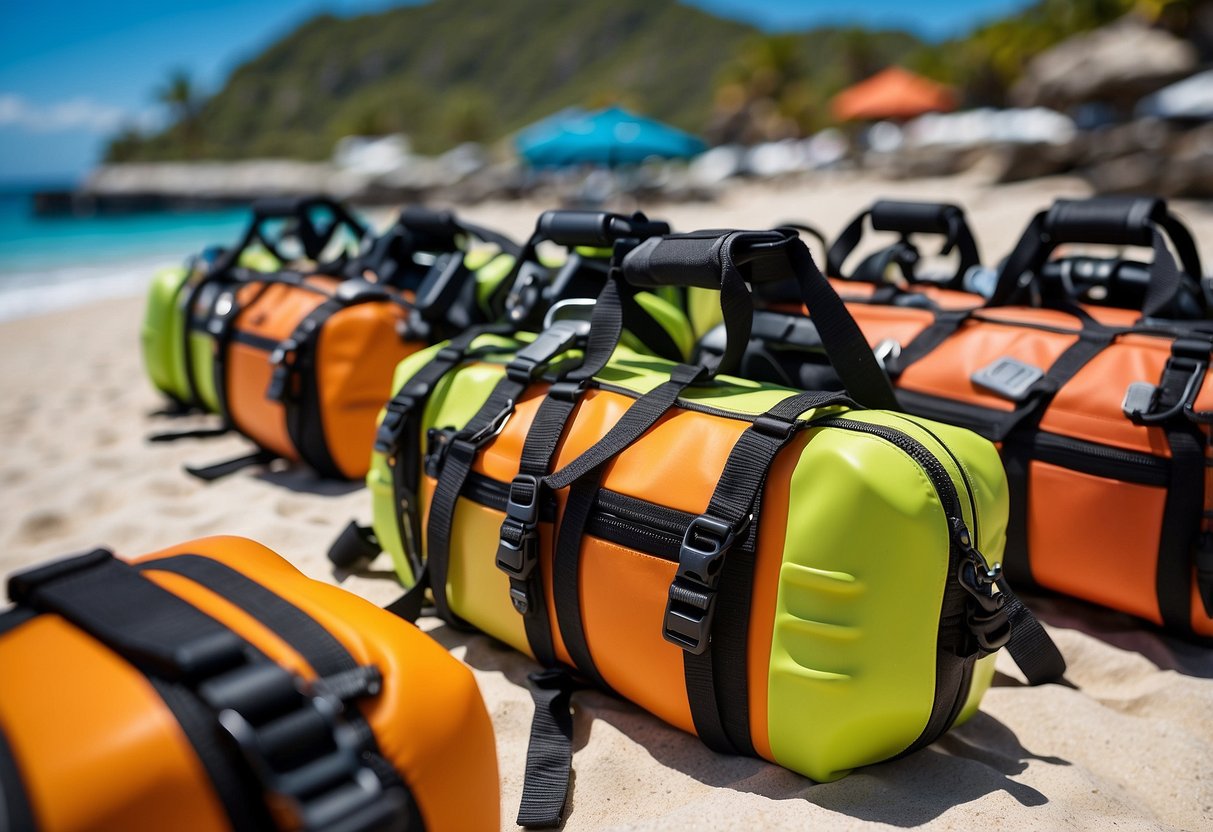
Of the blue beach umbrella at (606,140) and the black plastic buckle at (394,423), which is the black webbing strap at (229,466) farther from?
the blue beach umbrella at (606,140)

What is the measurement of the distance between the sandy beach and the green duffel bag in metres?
0.54

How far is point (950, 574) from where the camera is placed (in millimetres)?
1619

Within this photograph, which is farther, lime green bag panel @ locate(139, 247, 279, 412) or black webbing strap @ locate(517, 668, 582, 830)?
lime green bag panel @ locate(139, 247, 279, 412)

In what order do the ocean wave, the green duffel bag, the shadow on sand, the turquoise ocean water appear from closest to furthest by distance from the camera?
1. the shadow on sand
2. the green duffel bag
3. the ocean wave
4. the turquoise ocean water

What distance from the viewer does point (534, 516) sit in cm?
194

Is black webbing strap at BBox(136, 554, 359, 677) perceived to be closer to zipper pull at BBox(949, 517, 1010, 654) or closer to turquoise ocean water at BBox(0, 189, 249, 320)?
zipper pull at BBox(949, 517, 1010, 654)

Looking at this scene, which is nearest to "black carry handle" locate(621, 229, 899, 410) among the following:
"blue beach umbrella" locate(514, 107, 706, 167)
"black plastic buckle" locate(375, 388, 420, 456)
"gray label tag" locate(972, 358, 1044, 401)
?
"gray label tag" locate(972, 358, 1044, 401)

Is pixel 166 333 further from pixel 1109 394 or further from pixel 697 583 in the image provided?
pixel 1109 394

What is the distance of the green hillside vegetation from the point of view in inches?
3538

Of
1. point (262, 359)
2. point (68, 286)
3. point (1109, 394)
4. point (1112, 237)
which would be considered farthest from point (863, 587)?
point (68, 286)

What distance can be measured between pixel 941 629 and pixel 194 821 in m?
1.30

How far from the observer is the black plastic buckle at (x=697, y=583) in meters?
1.63

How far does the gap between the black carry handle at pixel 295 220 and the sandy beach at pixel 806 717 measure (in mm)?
1048

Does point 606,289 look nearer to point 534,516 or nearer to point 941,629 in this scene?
point 534,516
